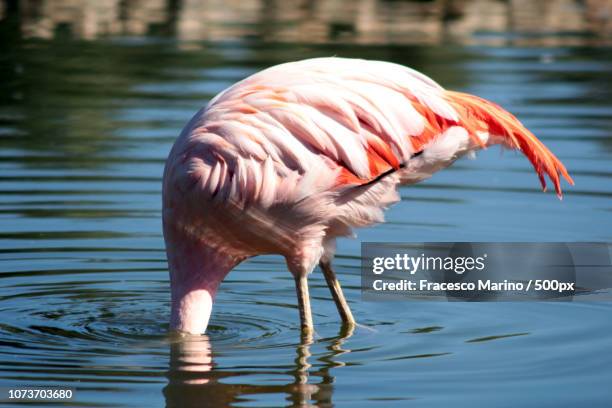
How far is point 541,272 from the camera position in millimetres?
6402

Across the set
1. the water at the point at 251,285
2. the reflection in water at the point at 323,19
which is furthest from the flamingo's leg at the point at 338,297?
the reflection in water at the point at 323,19

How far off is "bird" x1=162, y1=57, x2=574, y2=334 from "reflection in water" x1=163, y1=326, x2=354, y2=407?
→ 15cm

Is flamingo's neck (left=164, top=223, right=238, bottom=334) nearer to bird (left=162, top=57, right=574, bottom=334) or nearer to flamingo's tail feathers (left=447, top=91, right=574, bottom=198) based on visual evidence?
bird (left=162, top=57, right=574, bottom=334)

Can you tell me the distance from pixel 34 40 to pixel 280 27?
3300 mm

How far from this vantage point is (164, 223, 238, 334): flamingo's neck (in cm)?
535

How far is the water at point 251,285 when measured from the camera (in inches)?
190

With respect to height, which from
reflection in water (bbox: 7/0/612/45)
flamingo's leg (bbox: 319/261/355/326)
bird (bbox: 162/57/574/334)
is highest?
reflection in water (bbox: 7/0/612/45)

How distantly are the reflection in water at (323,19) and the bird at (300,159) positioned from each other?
9787mm

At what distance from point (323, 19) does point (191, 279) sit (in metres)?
13.3

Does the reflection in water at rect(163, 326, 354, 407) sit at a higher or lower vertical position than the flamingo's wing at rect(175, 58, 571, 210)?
lower

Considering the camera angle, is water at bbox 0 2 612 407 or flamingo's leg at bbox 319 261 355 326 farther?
flamingo's leg at bbox 319 261 355 326

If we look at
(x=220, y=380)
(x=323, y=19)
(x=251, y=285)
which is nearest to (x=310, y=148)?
(x=220, y=380)

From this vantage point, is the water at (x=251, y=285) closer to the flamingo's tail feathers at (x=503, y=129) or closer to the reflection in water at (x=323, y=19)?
the flamingo's tail feathers at (x=503, y=129)

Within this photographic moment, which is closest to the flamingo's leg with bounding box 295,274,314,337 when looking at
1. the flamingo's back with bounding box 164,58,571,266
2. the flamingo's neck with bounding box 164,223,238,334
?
the flamingo's back with bounding box 164,58,571,266
